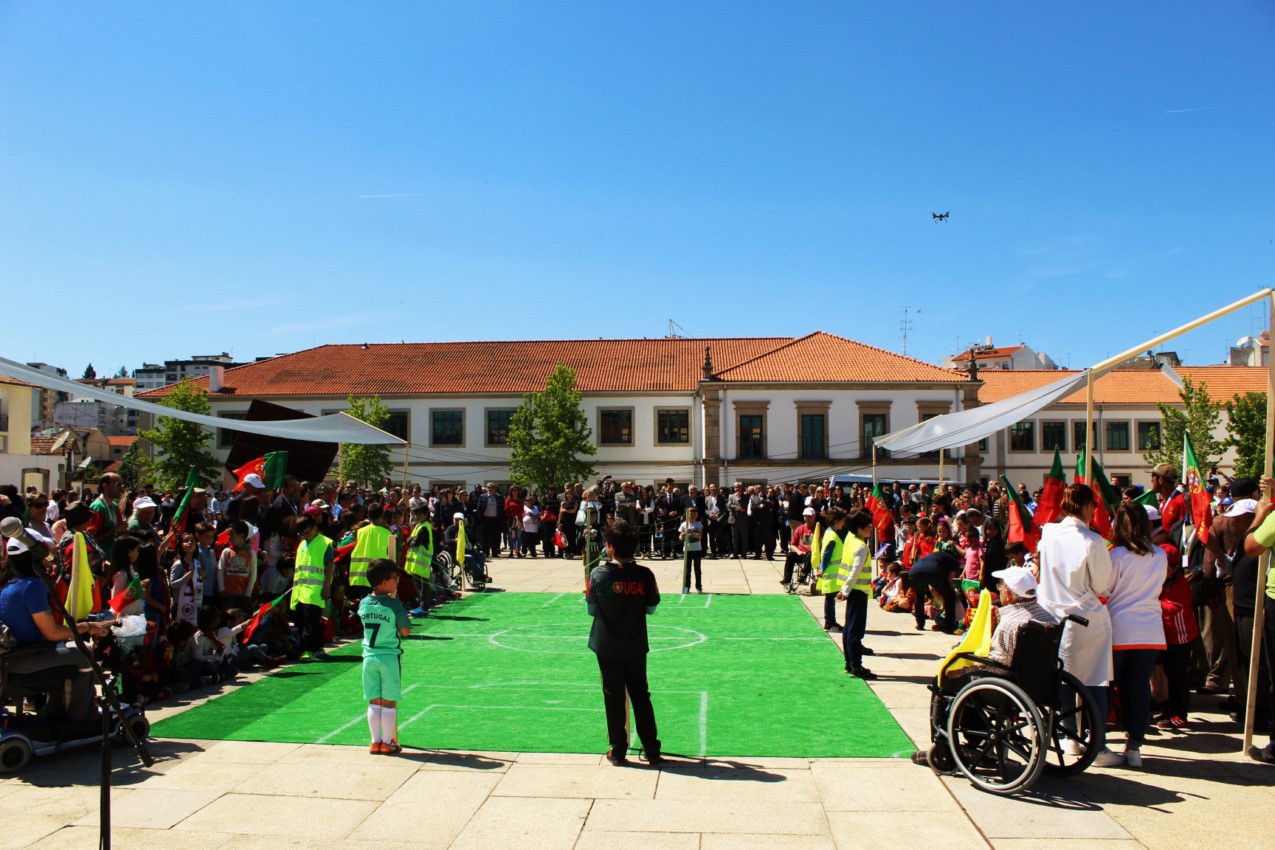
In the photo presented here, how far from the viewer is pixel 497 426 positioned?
5588 cm

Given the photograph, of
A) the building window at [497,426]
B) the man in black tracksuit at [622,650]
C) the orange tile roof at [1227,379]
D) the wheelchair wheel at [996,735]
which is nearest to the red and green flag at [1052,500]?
the wheelchair wheel at [996,735]

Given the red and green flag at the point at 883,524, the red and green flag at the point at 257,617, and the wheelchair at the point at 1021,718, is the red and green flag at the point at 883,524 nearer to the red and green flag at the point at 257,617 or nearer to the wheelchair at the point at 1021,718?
the red and green flag at the point at 257,617

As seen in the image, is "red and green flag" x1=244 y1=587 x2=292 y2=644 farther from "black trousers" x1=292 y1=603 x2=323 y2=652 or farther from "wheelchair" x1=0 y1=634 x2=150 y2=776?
"wheelchair" x1=0 y1=634 x2=150 y2=776

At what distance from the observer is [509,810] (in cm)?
618

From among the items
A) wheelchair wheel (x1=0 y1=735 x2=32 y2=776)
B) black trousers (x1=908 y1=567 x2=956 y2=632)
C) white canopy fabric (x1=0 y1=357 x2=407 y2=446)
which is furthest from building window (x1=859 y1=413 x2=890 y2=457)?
wheelchair wheel (x1=0 y1=735 x2=32 y2=776)

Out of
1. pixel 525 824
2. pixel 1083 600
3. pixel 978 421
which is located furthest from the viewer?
pixel 978 421

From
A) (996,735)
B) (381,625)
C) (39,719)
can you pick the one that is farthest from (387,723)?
(996,735)

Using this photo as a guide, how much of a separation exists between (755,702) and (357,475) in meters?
46.2

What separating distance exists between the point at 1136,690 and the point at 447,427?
51.0m

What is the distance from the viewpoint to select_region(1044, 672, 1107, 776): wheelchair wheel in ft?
21.4

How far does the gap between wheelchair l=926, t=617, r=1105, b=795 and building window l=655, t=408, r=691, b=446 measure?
47.5m

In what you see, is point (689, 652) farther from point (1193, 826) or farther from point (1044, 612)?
point (1193, 826)

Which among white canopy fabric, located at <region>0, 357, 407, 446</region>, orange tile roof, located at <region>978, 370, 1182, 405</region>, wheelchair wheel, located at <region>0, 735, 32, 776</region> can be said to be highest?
orange tile roof, located at <region>978, 370, 1182, 405</region>

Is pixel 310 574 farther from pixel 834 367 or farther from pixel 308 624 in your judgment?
pixel 834 367
